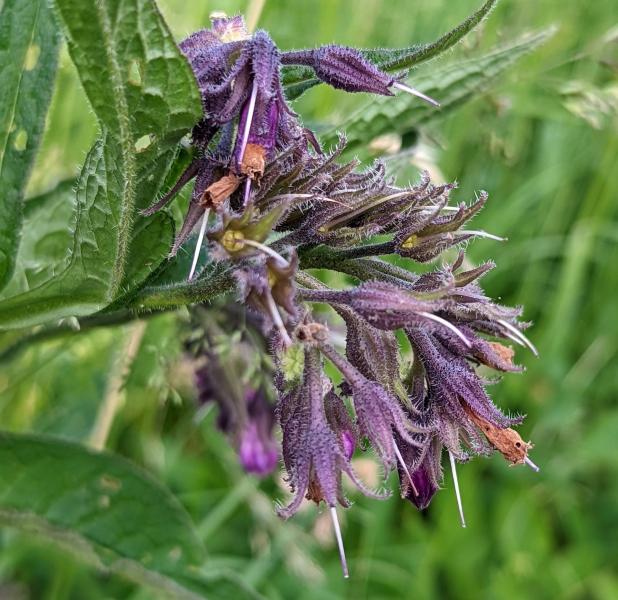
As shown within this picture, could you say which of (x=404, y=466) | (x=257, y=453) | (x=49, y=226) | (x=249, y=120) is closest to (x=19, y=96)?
(x=49, y=226)

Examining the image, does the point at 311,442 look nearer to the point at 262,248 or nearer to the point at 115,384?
the point at 262,248

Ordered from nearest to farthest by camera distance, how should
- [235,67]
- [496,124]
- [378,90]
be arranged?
1. [235,67]
2. [378,90]
3. [496,124]

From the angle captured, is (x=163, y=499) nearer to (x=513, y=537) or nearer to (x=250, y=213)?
(x=250, y=213)

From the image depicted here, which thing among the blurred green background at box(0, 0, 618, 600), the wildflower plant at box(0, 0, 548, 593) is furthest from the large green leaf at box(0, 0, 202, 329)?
the blurred green background at box(0, 0, 618, 600)

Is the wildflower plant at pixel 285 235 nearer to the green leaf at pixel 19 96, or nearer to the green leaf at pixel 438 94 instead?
the green leaf at pixel 19 96

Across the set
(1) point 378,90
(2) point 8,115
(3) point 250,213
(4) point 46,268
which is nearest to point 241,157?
(3) point 250,213

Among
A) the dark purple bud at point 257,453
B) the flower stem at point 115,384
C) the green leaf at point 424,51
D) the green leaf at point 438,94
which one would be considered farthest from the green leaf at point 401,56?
the dark purple bud at point 257,453

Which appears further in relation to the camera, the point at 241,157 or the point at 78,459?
the point at 78,459
